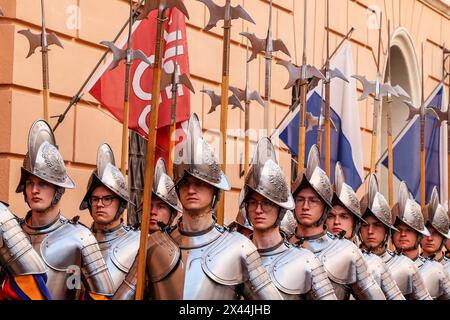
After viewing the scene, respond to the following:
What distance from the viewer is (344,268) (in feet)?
35.5

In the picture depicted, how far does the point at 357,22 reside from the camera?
19.3 meters

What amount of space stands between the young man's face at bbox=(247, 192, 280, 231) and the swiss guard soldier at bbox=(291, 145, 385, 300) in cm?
110

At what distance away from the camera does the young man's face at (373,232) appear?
1274cm

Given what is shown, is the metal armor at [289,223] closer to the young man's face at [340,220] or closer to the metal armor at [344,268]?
the young man's face at [340,220]

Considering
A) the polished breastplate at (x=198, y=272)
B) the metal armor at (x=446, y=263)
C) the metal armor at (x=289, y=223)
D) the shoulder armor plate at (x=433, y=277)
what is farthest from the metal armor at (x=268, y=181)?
the metal armor at (x=446, y=263)

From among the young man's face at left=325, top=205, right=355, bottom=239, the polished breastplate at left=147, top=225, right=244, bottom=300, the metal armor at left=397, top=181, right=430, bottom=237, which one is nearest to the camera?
the polished breastplate at left=147, top=225, right=244, bottom=300

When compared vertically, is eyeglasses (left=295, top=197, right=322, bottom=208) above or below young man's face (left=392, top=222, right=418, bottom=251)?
below

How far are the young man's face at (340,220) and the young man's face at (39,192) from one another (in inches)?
107

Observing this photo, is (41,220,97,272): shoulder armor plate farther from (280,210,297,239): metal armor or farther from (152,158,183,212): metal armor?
(280,210,297,239): metal armor

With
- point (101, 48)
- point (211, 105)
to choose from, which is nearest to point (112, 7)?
point (101, 48)

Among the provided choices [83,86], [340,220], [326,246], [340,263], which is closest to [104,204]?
[326,246]

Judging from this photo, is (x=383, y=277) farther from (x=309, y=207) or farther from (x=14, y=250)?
(x=14, y=250)

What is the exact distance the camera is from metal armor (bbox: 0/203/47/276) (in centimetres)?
883

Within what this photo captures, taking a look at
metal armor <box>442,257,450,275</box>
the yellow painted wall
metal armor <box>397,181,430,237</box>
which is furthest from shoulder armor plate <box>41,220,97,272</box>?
metal armor <box>442,257,450,275</box>
